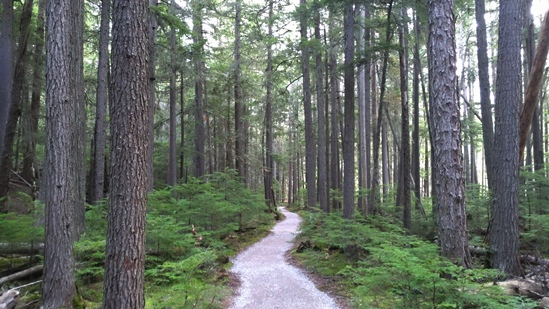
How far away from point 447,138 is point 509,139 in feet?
10.4

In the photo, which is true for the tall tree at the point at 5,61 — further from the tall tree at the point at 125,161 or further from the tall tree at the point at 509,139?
the tall tree at the point at 509,139

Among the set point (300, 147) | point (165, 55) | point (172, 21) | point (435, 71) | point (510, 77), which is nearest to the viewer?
point (435, 71)

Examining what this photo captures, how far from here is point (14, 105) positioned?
9.76 m

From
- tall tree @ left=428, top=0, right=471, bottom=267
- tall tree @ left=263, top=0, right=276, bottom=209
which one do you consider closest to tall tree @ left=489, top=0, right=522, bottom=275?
tall tree @ left=428, top=0, right=471, bottom=267

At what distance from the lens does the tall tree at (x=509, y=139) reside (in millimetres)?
6852

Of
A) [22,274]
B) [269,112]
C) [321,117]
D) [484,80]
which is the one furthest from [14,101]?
[484,80]

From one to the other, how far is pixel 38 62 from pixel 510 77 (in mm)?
13603

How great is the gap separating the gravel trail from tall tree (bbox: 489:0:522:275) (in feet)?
13.3

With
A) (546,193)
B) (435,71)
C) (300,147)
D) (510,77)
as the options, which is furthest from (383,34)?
(300,147)

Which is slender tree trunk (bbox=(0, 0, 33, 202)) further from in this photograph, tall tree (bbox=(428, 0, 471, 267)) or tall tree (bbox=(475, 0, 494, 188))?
tall tree (bbox=(475, 0, 494, 188))

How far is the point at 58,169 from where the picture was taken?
496 centimetres

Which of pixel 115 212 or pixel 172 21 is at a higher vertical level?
pixel 172 21

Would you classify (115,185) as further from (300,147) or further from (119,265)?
(300,147)

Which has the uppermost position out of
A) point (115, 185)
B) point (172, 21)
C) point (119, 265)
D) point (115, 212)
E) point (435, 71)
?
Answer: point (172, 21)
